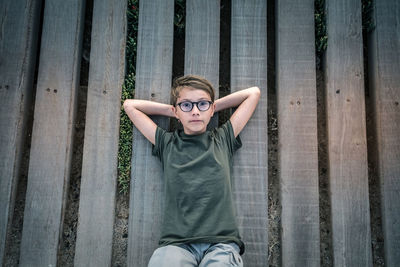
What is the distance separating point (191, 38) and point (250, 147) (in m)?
1.06

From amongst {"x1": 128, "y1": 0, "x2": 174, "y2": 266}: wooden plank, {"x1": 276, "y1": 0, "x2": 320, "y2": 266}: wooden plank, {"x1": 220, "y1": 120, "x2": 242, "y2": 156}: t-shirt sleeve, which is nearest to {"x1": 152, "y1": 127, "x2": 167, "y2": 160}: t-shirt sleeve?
{"x1": 128, "y1": 0, "x2": 174, "y2": 266}: wooden plank

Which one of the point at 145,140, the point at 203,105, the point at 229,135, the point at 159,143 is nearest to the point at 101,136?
the point at 145,140

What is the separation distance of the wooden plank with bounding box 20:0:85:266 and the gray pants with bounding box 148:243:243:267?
97 centimetres

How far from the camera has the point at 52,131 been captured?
257cm

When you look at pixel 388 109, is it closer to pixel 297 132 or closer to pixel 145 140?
pixel 297 132

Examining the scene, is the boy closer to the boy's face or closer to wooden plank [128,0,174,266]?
the boy's face

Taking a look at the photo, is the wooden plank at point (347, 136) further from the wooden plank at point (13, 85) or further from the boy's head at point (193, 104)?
the wooden plank at point (13, 85)

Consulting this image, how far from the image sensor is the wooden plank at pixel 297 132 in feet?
8.14

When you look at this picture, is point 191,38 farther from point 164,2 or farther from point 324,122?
point 324,122

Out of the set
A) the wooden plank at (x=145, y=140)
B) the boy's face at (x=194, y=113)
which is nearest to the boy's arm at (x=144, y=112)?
the wooden plank at (x=145, y=140)

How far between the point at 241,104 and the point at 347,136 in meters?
0.94

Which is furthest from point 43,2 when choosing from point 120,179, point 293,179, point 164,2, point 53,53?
point 293,179

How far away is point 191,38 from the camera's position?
2.65 metres

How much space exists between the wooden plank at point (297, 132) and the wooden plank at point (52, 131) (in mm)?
1776
